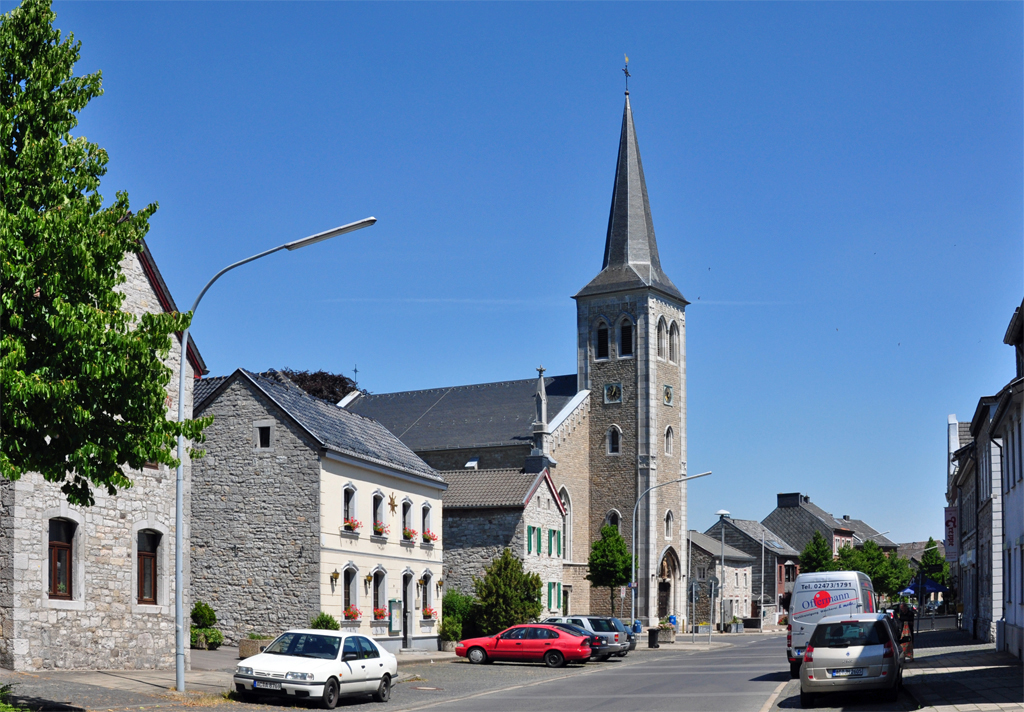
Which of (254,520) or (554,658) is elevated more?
(254,520)

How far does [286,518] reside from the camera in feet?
110

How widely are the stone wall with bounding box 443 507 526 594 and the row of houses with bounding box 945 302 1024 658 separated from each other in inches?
686

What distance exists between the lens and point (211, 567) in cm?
3444

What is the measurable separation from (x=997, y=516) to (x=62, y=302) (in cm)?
3150

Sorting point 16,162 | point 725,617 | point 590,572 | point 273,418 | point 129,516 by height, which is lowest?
point 725,617

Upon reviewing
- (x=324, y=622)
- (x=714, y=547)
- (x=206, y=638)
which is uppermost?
(x=324, y=622)

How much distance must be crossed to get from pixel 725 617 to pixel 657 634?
103 feet

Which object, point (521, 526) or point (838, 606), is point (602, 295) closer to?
point (521, 526)

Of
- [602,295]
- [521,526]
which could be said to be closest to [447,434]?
[602,295]

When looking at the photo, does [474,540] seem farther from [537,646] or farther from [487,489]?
[537,646]

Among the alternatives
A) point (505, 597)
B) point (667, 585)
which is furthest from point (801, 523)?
point (505, 597)

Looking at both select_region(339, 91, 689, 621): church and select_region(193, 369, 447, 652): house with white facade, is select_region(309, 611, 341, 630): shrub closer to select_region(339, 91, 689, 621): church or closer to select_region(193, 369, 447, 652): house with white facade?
select_region(193, 369, 447, 652): house with white facade

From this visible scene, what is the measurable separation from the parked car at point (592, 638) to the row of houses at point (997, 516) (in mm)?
11664

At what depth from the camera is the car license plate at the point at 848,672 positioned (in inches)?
766
